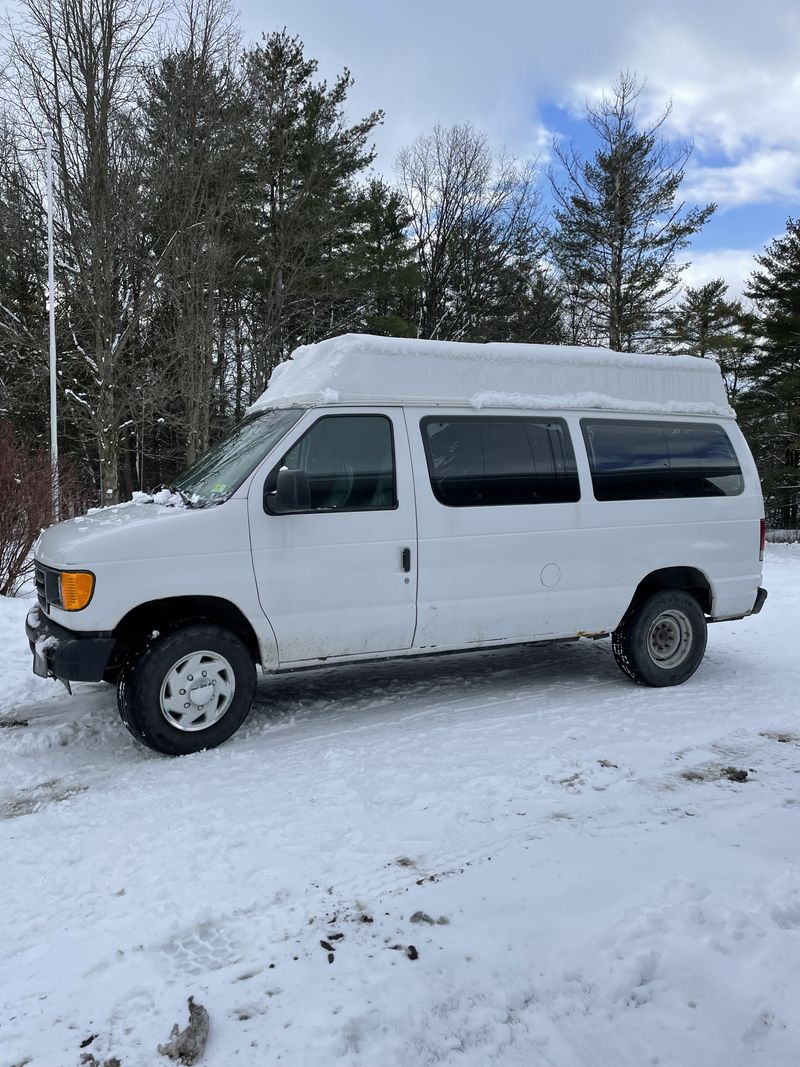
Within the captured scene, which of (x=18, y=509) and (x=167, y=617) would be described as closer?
(x=167, y=617)

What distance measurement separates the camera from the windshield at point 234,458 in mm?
4680

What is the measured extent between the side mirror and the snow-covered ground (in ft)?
4.78

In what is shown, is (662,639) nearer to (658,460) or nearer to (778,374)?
(658,460)

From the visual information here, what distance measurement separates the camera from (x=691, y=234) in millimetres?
23828

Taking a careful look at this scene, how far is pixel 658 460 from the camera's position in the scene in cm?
589

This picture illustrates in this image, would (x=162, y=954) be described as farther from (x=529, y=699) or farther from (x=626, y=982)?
(x=529, y=699)

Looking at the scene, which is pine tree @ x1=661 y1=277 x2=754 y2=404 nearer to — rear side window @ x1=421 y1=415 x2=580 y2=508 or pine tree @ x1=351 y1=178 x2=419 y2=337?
pine tree @ x1=351 y1=178 x2=419 y2=337

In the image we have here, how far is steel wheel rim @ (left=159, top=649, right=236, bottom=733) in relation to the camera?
4.37 meters

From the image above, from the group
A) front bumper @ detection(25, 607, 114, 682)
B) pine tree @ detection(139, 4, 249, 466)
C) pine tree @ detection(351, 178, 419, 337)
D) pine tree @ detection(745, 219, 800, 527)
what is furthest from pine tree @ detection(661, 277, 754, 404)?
front bumper @ detection(25, 607, 114, 682)

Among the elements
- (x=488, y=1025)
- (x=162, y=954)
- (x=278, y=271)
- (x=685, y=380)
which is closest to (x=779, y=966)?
(x=488, y=1025)


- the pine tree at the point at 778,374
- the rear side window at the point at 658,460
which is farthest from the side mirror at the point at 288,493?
the pine tree at the point at 778,374

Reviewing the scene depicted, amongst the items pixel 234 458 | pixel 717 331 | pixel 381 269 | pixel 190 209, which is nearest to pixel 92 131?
pixel 190 209

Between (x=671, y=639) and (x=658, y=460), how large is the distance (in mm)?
1449

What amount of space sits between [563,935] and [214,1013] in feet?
3.90
